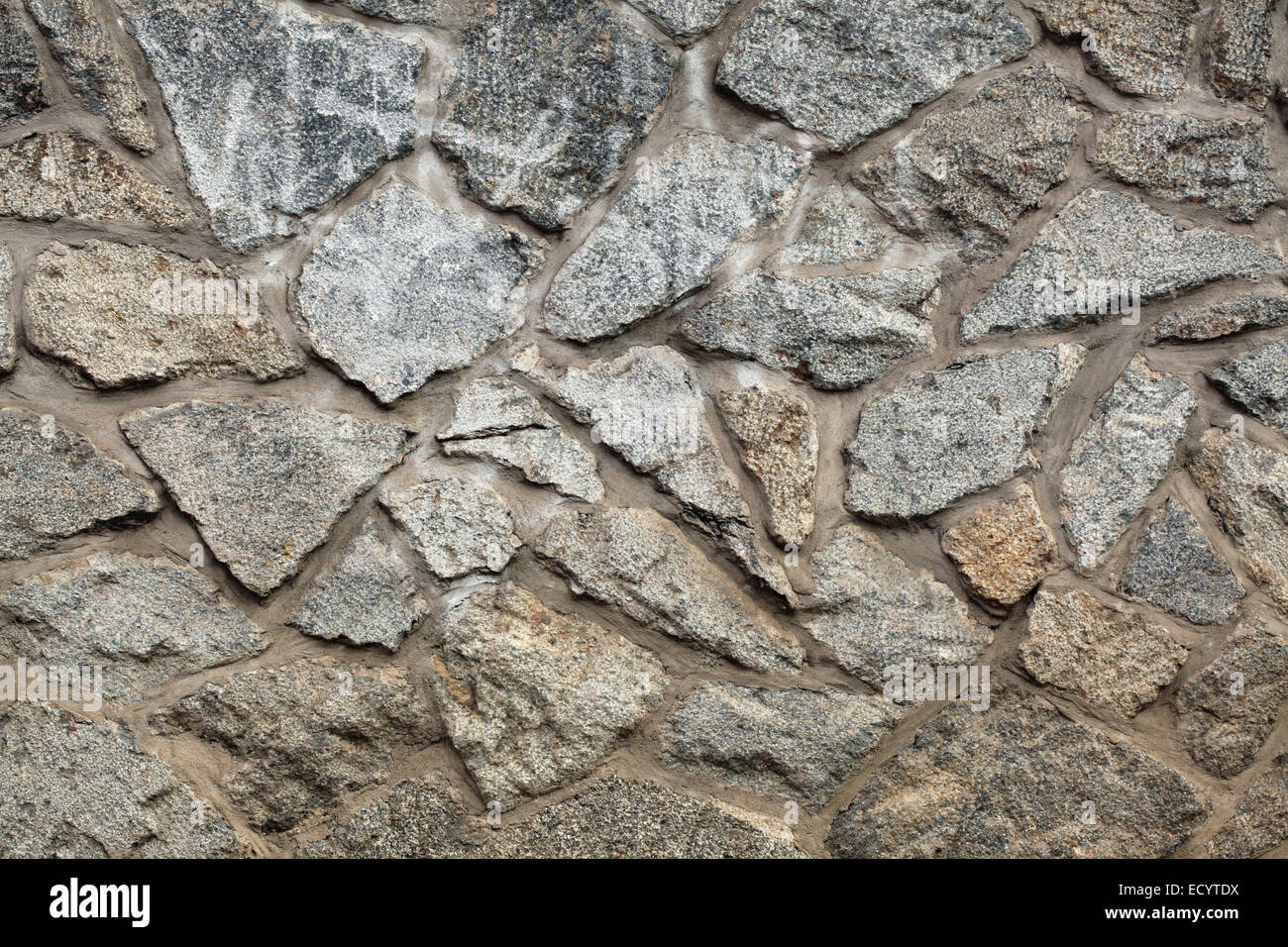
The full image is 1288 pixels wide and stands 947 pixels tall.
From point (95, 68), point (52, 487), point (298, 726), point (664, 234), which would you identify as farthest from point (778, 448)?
point (95, 68)

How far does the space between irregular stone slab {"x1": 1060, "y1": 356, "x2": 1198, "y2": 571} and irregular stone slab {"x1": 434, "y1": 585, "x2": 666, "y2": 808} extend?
1.25 metres

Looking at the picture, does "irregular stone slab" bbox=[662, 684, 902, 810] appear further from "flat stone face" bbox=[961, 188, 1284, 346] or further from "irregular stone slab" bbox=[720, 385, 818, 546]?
"flat stone face" bbox=[961, 188, 1284, 346]

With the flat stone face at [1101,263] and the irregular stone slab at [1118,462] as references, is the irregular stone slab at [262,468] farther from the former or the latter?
the irregular stone slab at [1118,462]

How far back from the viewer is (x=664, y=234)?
2771mm

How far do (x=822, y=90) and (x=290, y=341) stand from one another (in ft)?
5.00

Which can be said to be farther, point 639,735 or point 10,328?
point 639,735

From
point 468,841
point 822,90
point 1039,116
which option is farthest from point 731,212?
point 468,841

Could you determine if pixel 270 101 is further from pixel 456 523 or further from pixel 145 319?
pixel 456 523

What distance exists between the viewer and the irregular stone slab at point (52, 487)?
254 cm

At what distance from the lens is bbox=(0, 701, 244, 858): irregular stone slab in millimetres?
2584

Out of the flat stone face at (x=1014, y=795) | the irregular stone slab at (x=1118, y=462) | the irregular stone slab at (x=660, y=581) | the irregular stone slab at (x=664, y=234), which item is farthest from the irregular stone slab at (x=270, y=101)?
the flat stone face at (x=1014, y=795)

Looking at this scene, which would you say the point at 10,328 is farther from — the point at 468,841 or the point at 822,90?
the point at 822,90

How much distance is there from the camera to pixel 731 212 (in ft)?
9.14

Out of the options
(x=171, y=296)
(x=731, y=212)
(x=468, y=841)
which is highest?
(x=731, y=212)
